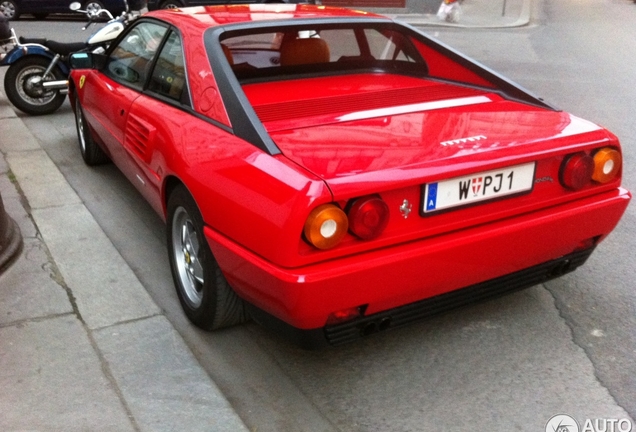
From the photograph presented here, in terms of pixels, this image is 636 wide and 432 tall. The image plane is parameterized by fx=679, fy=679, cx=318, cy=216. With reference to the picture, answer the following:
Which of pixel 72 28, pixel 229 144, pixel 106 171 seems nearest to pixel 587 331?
pixel 229 144

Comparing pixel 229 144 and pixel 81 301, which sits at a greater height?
pixel 229 144

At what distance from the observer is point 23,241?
4230 mm

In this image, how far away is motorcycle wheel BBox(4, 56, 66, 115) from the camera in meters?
7.39

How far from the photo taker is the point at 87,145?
18.3 feet

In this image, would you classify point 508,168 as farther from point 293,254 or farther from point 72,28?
point 72,28

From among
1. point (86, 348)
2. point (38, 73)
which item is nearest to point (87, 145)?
point (38, 73)

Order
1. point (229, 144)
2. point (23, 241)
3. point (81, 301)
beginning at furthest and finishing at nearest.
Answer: point (23, 241)
point (81, 301)
point (229, 144)

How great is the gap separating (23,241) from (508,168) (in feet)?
9.87

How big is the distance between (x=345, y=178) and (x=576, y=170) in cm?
113

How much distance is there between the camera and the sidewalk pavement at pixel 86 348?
8.80ft

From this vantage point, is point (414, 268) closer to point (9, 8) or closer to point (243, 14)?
point (243, 14)

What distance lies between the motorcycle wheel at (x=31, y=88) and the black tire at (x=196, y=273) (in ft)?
15.9

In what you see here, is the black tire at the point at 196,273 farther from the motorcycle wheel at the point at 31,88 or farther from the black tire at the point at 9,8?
the black tire at the point at 9,8

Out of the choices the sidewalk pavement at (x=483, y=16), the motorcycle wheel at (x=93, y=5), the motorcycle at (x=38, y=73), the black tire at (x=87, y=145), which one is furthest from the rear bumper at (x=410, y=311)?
the sidewalk pavement at (x=483, y=16)
